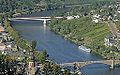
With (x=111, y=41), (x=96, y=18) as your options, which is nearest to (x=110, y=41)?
(x=111, y=41)

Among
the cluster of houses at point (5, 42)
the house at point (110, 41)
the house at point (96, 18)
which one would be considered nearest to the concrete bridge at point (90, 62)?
the cluster of houses at point (5, 42)

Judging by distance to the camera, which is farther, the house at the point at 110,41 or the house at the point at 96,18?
the house at the point at 96,18

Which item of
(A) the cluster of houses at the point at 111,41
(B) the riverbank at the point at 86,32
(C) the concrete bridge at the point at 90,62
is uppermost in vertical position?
(C) the concrete bridge at the point at 90,62

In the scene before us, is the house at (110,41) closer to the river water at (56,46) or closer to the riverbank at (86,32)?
the riverbank at (86,32)

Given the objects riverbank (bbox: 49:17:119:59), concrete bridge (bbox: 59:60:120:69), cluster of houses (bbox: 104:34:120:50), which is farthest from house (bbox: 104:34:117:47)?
concrete bridge (bbox: 59:60:120:69)

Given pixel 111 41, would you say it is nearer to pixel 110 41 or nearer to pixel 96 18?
pixel 110 41

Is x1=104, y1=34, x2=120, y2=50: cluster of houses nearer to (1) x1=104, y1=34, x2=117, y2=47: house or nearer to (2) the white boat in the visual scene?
(1) x1=104, y1=34, x2=117, y2=47: house
